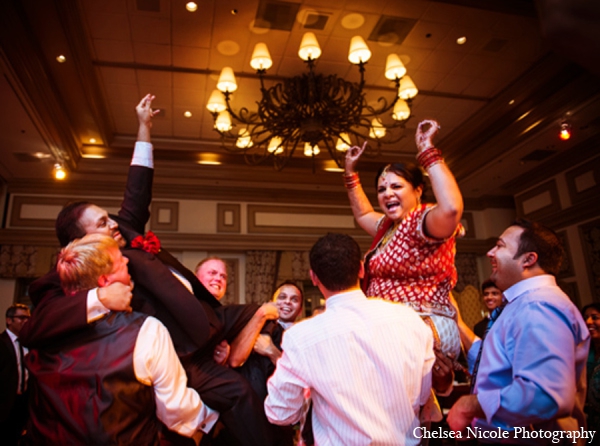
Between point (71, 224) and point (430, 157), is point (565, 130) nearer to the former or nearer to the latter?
point (430, 157)

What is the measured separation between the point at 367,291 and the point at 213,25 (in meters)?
3.70

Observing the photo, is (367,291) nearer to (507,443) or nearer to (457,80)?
(507,443)

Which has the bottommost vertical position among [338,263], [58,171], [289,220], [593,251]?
[338,263]

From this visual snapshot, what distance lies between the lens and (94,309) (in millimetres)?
1396

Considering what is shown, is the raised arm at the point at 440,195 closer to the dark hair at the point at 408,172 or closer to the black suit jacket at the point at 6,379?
the dark hair at the point at 408,172

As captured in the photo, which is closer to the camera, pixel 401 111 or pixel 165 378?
pixel 165 378

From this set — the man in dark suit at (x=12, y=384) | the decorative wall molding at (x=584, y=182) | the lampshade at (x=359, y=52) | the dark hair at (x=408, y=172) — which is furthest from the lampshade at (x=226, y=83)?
the decorative wall molding at (x=584, y=182)

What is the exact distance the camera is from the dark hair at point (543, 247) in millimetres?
1599

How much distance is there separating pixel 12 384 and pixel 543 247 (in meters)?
2.95

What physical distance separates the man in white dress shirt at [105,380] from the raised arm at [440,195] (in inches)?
37.6

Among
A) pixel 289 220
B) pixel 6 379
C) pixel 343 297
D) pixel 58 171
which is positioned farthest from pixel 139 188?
pixel 289 220

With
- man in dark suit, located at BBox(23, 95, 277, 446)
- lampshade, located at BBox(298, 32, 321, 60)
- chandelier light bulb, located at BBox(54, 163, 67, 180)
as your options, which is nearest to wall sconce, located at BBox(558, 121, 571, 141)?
lampshade, located at BBox(298, 32, 321, 60)

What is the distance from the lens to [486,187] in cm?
812

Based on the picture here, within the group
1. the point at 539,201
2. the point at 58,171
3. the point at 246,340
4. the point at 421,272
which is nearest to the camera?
the point at 421,272
